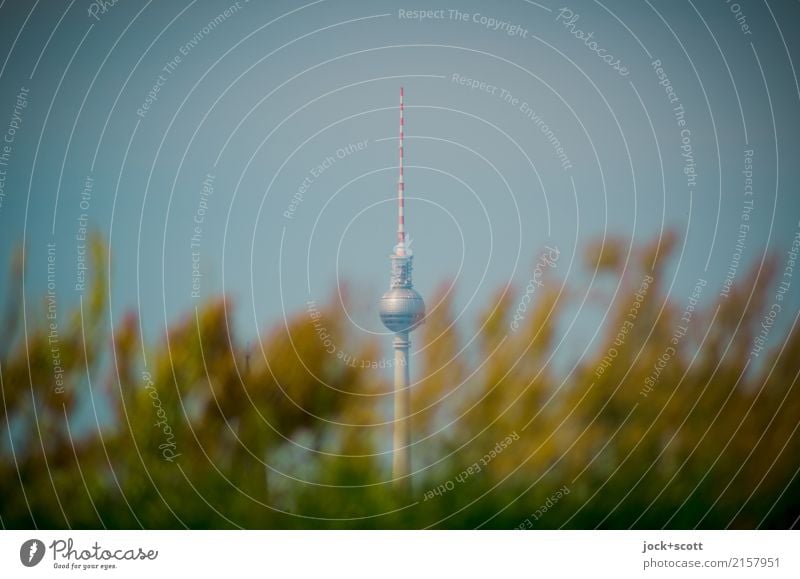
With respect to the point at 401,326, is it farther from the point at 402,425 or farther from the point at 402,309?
the point at 402,425

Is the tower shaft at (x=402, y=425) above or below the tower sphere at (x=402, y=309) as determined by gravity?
below

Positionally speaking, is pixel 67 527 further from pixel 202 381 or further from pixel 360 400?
pixel 360 400

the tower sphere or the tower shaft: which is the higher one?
the tower sphere

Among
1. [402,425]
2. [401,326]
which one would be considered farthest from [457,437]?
[401,326]

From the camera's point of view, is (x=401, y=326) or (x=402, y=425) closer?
(x=402, y=425)

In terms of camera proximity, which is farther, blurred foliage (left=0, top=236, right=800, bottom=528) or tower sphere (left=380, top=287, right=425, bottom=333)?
tower sphere (left=380, top=287, right=425, bottom=333)
